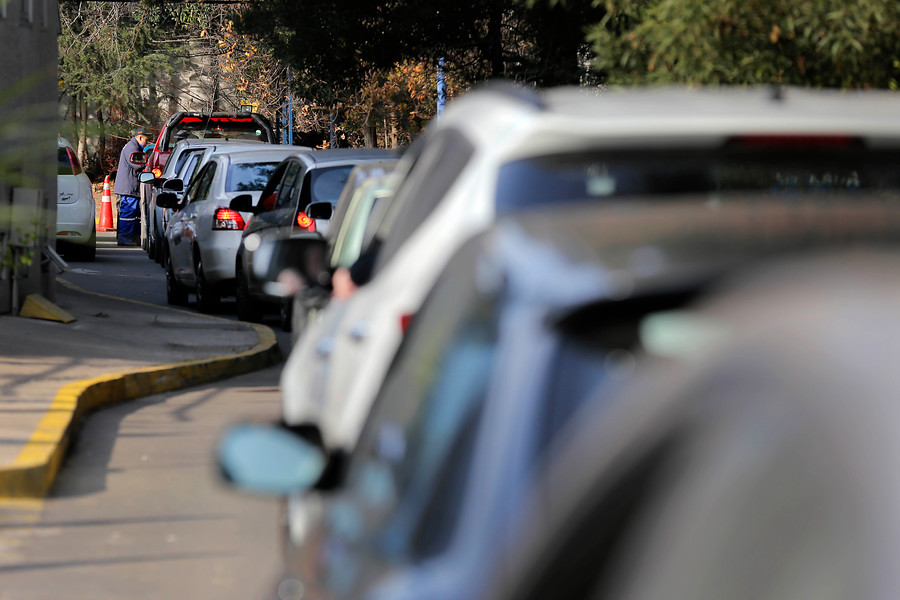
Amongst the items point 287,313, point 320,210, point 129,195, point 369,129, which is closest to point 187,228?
point 287,313

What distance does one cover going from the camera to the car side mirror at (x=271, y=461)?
8.24 feet

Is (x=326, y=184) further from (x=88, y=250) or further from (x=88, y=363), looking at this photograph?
(x=88, y=250)

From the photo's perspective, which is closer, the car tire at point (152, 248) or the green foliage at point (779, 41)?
the green foliage at point (779, 41)

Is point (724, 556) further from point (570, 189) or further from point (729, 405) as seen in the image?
point (570, 189)

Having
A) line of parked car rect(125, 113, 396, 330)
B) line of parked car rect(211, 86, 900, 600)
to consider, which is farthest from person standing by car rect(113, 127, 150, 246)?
line of parked car rect(211, 86, 900, 600)

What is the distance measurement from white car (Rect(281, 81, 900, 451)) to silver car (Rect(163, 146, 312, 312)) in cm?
1105

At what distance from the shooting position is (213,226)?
15.2m

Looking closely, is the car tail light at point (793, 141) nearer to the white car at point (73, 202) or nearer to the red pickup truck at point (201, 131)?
the white car at point (73, 202)

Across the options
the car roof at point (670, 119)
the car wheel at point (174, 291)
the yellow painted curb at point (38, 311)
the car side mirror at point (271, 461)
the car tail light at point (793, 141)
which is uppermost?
the car roof at point (670, 119)

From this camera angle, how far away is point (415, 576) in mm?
1736

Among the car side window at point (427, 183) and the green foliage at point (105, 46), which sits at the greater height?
the green foliage at point (105, 46)

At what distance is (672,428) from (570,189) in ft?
8.46

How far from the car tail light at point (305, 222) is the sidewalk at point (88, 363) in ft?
3.38

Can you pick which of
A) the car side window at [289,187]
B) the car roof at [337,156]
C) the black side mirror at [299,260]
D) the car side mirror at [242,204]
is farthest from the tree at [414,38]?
the black side mirror at [299,260]
